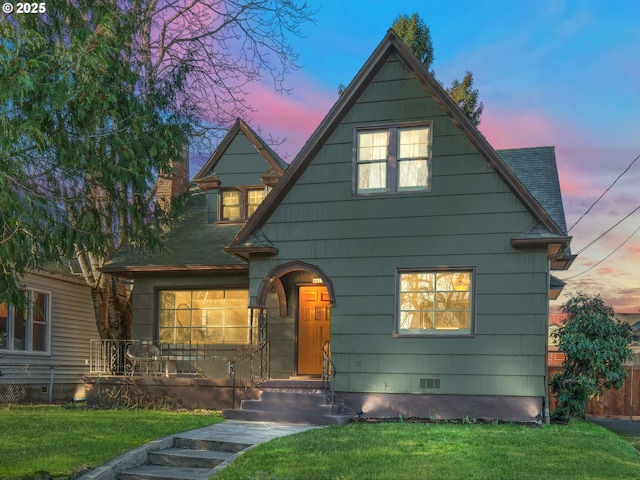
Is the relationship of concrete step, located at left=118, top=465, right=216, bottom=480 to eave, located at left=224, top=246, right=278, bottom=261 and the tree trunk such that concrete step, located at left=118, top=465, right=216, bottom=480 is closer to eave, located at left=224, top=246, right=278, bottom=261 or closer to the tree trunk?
eave, located at left=224, top=246, right=278, bottom=261

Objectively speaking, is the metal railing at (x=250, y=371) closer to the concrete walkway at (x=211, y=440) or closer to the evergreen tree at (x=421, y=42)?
the concrete walkway at (x=211, y=440)

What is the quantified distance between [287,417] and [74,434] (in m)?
3.62

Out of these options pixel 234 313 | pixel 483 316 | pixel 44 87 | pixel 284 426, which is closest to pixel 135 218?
pixel 44 87

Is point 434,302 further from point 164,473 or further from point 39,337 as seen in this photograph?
point 39,337

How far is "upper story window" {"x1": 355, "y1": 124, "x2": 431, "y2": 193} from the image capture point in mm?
11672

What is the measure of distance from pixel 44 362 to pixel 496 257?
13072 mm

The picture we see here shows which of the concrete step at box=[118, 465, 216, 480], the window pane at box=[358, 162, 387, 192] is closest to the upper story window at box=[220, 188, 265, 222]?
the window pane at box=[358, 162, 387, 192]

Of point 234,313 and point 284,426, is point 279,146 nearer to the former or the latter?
point 234,313

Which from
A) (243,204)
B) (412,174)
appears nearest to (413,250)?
(412,174)

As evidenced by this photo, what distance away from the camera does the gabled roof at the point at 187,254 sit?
14.1 metres

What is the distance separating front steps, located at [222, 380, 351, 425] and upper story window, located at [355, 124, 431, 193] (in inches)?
161

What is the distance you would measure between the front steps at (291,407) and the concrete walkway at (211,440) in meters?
0.25

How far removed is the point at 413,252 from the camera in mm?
11508

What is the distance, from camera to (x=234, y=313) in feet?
48.1
